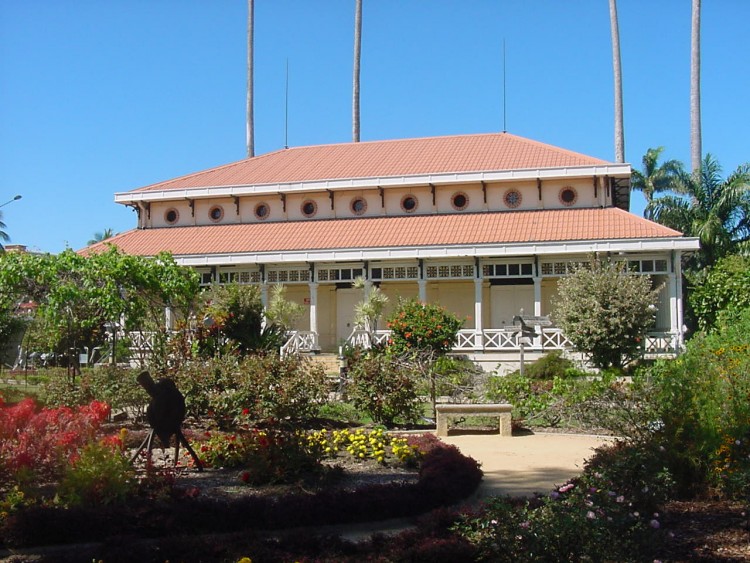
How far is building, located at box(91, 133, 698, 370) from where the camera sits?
84.2 ft

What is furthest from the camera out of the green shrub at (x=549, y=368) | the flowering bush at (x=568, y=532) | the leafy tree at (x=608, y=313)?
the green shrub at (x=549, y=368)

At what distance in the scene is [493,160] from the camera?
2994 cm

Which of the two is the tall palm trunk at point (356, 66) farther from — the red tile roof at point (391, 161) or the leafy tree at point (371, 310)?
the leafy tree at point (371, 310)

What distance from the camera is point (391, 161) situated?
104ft

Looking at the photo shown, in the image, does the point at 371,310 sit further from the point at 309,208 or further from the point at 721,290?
the point at 721,290

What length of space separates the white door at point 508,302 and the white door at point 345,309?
5080mm

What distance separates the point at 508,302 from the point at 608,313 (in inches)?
339

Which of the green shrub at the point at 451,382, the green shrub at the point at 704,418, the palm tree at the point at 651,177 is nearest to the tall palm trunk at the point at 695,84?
Result: the palm tree at the point at 651,177

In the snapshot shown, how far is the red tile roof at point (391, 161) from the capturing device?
29.5 m

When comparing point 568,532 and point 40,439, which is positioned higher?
point 40,439

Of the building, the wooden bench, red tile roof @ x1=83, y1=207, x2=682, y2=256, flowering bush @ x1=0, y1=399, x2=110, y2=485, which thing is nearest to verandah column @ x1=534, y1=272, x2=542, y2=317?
the building

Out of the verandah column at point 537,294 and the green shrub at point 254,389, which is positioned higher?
the verandah column at point 537,294

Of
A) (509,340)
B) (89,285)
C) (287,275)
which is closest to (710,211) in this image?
(509,340)

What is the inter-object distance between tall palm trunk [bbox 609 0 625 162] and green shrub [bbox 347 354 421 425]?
25.6 m
